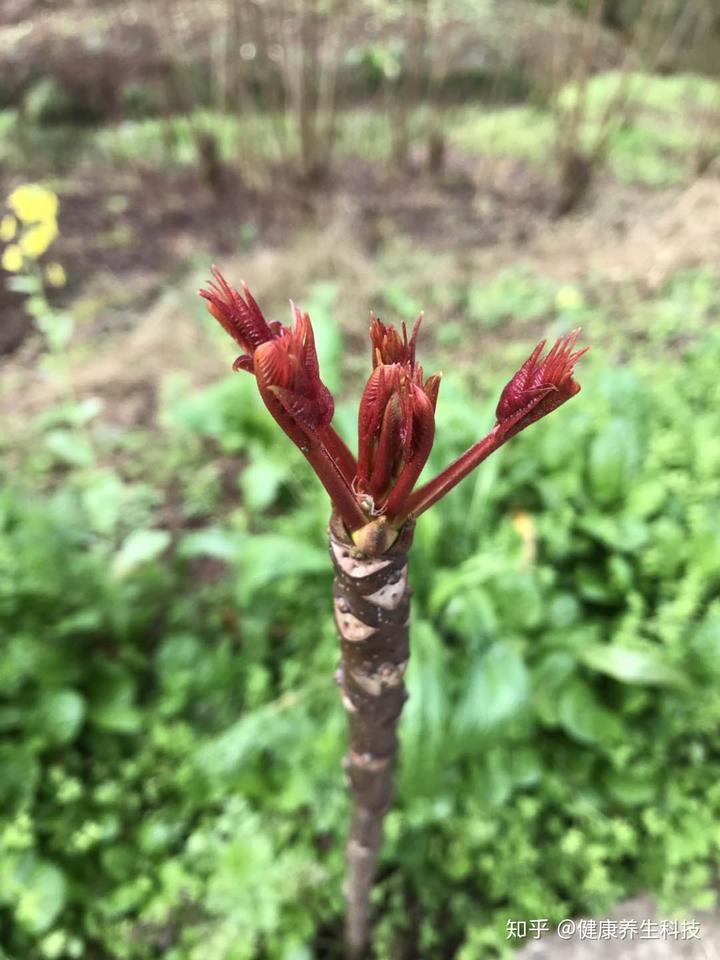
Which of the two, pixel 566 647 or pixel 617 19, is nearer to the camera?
pixel 566 647

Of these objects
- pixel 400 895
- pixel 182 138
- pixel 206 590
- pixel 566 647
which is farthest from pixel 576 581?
pixel 182 138

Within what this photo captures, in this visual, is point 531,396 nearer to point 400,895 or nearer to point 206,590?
point 400,895

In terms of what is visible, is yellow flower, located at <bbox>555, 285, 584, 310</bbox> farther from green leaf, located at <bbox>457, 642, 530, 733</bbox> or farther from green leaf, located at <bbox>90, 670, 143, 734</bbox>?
green leaf, located at <bbox>90, 670, 143, 734</bbox>

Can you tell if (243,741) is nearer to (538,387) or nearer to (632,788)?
(632,788)

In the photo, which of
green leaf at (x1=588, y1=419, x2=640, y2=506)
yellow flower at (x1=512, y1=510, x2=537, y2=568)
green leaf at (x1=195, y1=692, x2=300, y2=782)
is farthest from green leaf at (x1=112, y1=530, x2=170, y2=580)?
green leaf at (x1=588, y1=419, x2=640, y2=506)

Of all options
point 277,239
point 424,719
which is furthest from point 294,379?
point 277,239

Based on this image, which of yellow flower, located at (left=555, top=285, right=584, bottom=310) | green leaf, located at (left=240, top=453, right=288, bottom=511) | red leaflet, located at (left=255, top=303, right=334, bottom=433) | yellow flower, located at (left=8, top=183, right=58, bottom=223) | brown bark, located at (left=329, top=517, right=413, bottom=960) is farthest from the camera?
yellow flower, located at (left=555, top=285, right=584, bottom=310)
